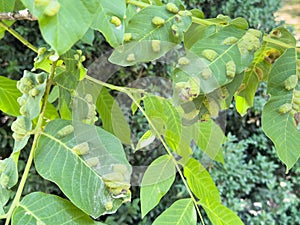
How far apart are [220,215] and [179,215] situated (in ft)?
0.20

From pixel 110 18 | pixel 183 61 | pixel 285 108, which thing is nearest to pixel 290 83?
pixel 285 108

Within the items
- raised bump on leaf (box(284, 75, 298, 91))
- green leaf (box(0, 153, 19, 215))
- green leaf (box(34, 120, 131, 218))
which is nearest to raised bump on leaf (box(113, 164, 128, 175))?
green leaf (box(34, 120, 131, 218))

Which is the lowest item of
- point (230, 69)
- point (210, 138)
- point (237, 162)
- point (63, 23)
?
point (237, 162)

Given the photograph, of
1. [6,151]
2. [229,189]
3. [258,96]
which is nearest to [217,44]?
[6,151]

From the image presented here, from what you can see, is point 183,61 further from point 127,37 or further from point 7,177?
point 7,177

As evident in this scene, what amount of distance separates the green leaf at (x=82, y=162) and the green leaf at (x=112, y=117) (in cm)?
19

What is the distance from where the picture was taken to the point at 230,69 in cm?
53

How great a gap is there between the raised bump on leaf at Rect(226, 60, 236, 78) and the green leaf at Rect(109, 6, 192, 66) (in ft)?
0.22

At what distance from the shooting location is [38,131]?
0.55 metres

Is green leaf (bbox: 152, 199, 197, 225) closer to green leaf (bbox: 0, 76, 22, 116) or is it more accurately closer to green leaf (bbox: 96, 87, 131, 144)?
green leaf (bbox: 96, 87, 131, 144)

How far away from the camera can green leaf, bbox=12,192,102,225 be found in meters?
0.51

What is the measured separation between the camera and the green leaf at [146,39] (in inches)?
21.1

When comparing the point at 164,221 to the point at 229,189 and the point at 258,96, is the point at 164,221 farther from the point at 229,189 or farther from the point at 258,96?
the point at 258,96

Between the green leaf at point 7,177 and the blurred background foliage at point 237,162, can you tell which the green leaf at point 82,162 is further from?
the blurred background foliage at point 237,162
